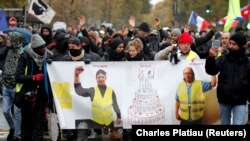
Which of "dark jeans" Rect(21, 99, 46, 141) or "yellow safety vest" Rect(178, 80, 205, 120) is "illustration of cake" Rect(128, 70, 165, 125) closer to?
"yellow safety vest" Rect(178, 80, 205, 120)

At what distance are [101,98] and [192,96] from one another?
1.36 m

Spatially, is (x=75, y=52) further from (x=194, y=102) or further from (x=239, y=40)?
(x=239, y=40)

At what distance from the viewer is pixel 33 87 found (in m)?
9.70

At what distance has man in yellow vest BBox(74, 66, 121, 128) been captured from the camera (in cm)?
990

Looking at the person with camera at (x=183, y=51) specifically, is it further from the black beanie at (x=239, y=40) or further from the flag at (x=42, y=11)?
the flag at (x=42, y=11)

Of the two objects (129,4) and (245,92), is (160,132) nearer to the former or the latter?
(245,92)

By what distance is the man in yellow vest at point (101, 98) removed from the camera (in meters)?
9.90

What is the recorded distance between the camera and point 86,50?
37.8 ft

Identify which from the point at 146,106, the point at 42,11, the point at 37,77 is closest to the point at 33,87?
the point at 37,77

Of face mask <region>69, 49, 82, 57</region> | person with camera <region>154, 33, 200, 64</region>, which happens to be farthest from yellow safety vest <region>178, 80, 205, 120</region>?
face mask <region>69, 49, 82, 57</region>

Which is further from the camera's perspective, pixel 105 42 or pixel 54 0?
pixel 54 0

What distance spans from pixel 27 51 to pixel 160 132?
476cm

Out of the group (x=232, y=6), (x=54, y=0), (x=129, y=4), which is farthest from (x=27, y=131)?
(x=129, y=4)
